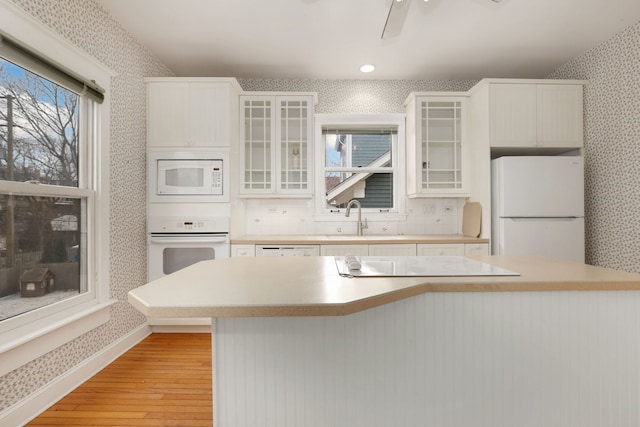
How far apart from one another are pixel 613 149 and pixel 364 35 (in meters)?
2.32

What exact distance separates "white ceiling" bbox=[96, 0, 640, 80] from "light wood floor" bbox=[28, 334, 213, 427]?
8.50 ft

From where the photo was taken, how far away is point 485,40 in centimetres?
297

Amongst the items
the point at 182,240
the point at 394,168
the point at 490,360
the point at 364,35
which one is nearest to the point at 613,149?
the point at 394,168

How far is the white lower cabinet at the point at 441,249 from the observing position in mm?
3148

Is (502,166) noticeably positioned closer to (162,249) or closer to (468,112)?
(468,112)

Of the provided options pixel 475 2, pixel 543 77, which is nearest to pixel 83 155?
pixel 475 2

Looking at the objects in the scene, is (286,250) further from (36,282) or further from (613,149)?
(613,149)

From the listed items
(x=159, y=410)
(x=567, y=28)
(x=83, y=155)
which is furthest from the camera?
(x=567, y=28)

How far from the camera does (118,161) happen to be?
272 centimetres

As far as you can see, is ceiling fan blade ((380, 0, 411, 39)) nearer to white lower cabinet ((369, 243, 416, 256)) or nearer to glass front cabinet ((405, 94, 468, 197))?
glass front cabinet ((405, 94, 468, 197))

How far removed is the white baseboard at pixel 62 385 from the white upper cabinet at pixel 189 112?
172 cm

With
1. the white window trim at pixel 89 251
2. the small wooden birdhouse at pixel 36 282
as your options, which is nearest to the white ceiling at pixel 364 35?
the white window trim at pixel 89 251

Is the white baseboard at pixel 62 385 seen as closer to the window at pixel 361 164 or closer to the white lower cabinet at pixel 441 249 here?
the window at pixel 361 164

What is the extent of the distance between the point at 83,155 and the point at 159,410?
1.75m
